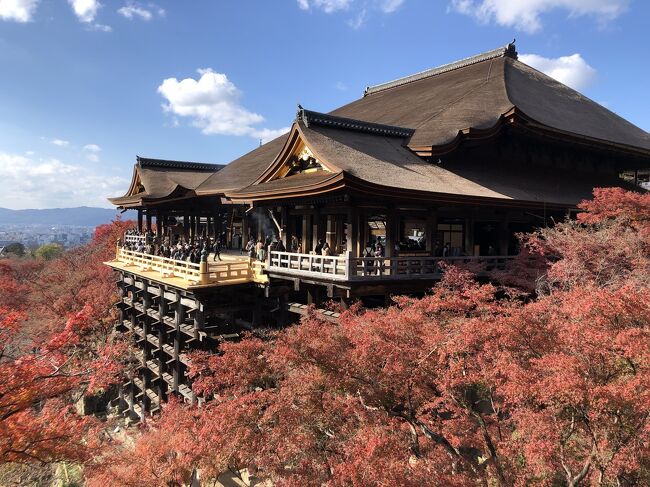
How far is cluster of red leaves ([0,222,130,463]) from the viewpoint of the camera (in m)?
9.71

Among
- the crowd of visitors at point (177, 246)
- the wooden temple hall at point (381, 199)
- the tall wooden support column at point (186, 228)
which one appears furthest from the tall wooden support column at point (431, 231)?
the tall wooden support column at point (186, 228)

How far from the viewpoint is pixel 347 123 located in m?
17.0

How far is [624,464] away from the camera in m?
6.08

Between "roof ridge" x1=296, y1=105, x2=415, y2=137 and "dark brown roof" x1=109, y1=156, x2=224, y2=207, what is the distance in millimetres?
10788

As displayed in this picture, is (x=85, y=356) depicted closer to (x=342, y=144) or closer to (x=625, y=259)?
(x=342, y=144)

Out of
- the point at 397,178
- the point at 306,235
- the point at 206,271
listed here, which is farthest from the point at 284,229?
the point at 397,178

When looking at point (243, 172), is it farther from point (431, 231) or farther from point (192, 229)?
point (431, 231)

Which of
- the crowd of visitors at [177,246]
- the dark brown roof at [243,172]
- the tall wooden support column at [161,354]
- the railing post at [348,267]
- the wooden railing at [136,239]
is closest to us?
the railing post at [348,267]

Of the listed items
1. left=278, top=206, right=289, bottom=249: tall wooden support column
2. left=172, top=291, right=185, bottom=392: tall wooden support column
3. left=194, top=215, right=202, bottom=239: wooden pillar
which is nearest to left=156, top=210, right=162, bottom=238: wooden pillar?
left=194, top=215, right=202, bottom=239: wooden pillar

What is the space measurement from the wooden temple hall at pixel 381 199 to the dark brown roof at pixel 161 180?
7.9 inches

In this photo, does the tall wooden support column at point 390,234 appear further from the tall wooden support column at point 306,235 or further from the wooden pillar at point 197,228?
the wooden pillar at point 197,228

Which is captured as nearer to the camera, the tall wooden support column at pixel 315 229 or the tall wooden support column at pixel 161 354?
the tall wooden support column at pixel 315 229

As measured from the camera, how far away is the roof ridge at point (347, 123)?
51.8 ft

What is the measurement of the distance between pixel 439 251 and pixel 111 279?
3142cm
